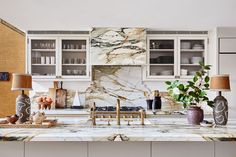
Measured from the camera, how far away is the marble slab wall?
461 centimetres

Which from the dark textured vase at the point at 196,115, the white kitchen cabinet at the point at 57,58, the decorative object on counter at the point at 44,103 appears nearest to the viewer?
the dark textured vase at the point at 196,115

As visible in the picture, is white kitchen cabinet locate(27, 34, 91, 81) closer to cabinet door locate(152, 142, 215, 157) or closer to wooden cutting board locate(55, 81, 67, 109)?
wooden cutting board locate(55, 81, 67, 109)

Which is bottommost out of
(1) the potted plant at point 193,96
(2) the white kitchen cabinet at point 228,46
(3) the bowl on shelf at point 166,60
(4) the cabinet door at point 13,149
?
(4) the cabinet door at point 13,149

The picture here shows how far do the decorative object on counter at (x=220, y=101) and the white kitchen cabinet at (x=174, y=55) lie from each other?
245 cm

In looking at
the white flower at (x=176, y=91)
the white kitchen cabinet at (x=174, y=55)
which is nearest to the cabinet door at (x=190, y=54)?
the white kitchen cabinet at (x=174, y=55)

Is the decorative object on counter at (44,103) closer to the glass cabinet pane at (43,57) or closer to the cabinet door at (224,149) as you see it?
the glass cabinet pane at (43,57)

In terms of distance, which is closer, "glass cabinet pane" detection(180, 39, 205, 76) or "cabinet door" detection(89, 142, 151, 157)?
"cabinet door" detection(89, 142, 151, 157)

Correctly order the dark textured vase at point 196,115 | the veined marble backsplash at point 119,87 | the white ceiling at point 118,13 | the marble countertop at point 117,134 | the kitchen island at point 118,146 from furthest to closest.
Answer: the veined marble backsplash at point 119,87, the white ceiling at point 118,13, the dark textured vase at point 196,115, the kitchen island at point 118,146, the marble countertop at point 117,134

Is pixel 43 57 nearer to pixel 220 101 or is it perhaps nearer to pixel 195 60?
pixel 195 60

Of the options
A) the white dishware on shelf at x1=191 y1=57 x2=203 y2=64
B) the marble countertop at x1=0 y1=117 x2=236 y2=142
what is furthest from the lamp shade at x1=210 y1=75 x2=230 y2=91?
the white dishware on shelf at x1=191 y1=57 x2=203 y2=64

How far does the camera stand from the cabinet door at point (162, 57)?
4.81m

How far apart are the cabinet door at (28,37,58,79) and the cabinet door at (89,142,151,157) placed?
9.74ft

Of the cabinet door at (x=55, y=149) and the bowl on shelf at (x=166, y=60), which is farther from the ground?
the bowl on shelf at (x=166, y=60)

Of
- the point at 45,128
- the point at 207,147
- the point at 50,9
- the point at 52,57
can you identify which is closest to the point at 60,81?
the point at 52,57
